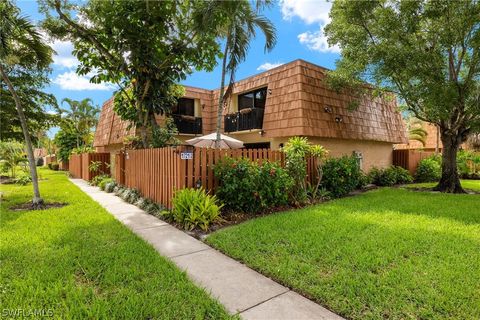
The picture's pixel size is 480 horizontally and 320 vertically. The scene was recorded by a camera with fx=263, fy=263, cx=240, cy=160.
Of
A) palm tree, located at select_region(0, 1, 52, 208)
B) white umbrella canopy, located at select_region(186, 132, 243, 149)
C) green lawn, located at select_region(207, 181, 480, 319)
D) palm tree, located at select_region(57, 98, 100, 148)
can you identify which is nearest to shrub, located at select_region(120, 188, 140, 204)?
palm tree, located at select_region(0, 1, 52, 208)

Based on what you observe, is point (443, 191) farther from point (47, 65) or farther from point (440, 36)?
point (47, 65)

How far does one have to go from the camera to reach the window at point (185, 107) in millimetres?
14562

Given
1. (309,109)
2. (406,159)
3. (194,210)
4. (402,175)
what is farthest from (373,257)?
(406,159)

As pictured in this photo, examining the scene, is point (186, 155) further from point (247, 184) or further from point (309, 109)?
point (309, 109)

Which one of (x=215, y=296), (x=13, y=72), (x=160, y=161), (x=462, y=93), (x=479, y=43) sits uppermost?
(x=479, y=43)

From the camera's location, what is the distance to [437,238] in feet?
15.9

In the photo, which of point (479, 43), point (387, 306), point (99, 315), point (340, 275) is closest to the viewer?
point (99, 315)

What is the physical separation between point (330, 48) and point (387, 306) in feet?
36.9

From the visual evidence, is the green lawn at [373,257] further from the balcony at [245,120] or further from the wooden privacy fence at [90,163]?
the wooden privacy fence at [90,163]

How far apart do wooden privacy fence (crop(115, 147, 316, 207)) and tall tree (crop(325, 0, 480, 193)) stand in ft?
14.8

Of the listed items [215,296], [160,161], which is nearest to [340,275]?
[215,296]

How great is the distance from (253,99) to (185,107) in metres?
3.93

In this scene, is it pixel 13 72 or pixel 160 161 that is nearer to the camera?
pixel 160 161

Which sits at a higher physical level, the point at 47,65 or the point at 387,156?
the point at 47,65
